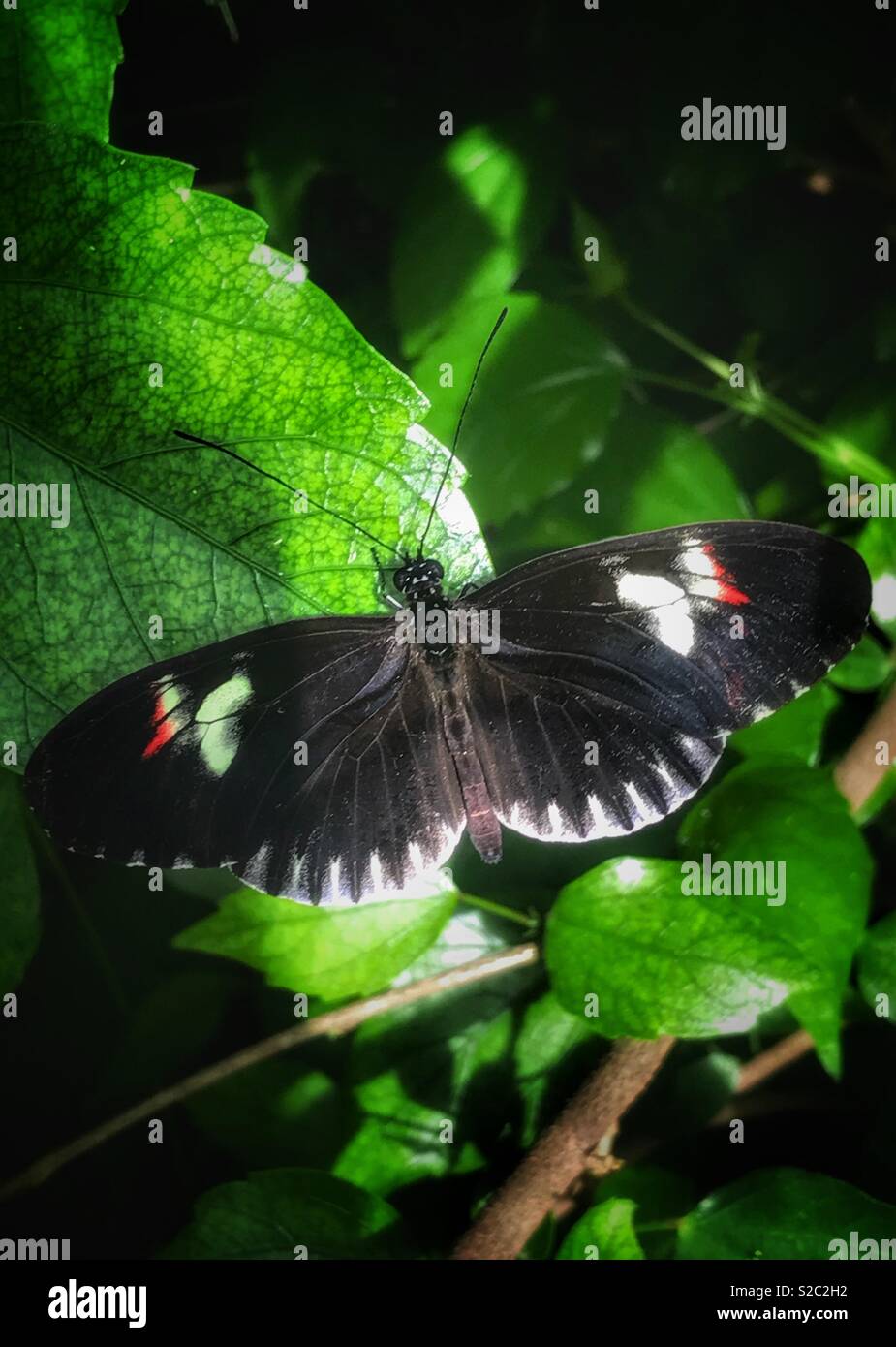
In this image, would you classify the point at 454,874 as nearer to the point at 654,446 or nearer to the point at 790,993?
the point at 790,993

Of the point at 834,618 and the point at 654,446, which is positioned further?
the point at 654,446

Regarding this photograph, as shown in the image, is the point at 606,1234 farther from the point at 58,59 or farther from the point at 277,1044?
the point at 58,59

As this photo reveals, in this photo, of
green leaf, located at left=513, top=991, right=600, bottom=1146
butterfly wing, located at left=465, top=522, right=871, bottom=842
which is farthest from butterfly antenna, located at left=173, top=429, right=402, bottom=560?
green leaf, located at left=513, top=991, right=600, bottom=1146

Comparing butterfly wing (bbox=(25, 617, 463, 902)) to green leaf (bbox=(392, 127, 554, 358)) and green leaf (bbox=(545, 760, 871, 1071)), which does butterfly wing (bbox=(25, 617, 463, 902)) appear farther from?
green leaf (bbox=(392, 127, 554, 358))

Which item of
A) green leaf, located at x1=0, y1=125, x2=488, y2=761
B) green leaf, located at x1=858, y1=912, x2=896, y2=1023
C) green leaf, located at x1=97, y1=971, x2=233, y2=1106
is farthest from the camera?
green leaf, located at x1=97, y1=971, x2=233, y2=1106

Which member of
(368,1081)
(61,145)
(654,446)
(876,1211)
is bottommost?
(876,1211)

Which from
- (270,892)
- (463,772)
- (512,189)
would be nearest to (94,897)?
(270,892)

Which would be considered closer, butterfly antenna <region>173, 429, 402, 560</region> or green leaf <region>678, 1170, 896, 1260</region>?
butterfly antenna <region>173, 429, 402, 560</region>
